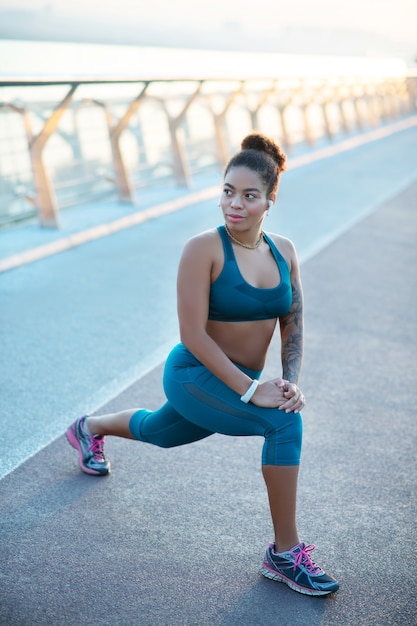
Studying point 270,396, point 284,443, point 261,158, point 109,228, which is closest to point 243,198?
point 261,158

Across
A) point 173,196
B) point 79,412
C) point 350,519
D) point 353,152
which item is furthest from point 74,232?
point 353,152

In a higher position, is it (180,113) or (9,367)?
(180,113)

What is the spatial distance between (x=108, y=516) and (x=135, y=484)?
13.0 inches

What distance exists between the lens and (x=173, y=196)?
12195mm

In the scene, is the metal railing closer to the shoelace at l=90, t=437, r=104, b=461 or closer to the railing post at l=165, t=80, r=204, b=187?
the railing post at l=165, t=80, r=204, b=187

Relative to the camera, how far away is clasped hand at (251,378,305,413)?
3043mm

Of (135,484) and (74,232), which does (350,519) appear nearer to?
(135,484)

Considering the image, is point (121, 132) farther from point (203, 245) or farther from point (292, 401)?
point (292, 401)

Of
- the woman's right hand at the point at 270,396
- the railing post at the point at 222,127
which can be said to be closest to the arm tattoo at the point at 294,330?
the woman's right hand at the point at 270,396

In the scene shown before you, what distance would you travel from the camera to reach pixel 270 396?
3055mm

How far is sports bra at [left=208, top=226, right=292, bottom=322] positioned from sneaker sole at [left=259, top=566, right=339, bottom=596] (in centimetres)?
92

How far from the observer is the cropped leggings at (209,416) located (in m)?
3.03

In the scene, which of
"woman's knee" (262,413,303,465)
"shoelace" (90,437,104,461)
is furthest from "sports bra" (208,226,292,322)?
"shoelace" (90,437,104,461)

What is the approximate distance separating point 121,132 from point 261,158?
26.7 feet
